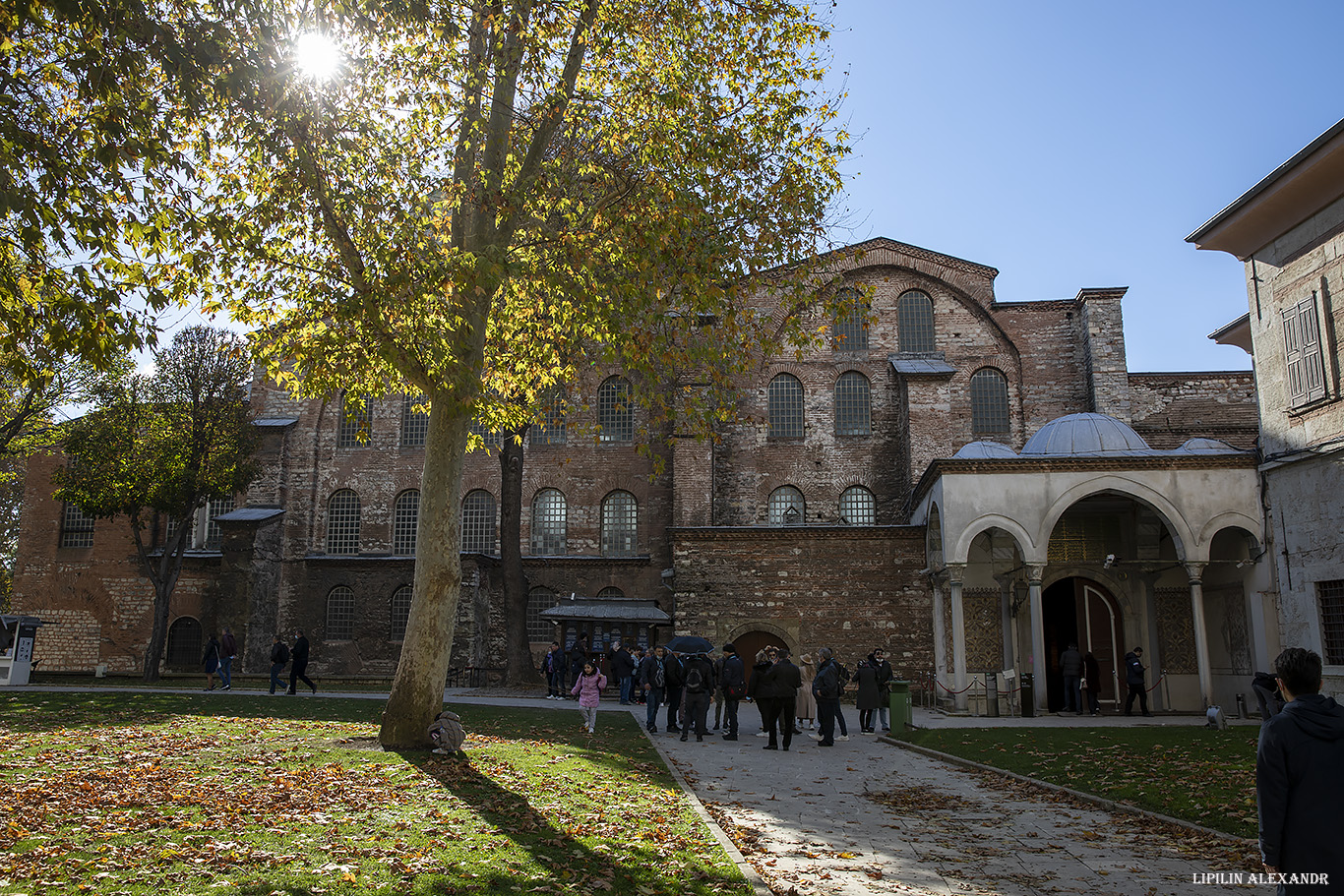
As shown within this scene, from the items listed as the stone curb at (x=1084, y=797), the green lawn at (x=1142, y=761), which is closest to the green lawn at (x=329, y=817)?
the stone curb at (x=1084, y=797)

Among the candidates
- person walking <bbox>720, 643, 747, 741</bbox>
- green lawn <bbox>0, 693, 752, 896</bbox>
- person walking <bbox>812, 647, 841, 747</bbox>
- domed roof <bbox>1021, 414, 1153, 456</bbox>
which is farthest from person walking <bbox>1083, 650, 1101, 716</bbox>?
green lawn <bbox>0, 693, 752, 896</bbox>

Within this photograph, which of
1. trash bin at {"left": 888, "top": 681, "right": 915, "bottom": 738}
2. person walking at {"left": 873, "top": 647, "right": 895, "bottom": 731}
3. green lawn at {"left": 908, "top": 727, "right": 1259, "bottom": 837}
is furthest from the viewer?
person walking at {"left": 873, "top": 647, "right": 895, "bottom": 731}

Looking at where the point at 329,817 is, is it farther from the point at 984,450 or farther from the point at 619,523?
the point at 619,523

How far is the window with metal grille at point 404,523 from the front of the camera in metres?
31.4

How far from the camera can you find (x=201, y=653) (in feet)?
97.2

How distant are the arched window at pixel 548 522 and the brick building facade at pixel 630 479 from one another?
0.07m

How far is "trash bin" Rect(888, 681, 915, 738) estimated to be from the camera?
1642 centimetres

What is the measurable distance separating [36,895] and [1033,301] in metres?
30.7

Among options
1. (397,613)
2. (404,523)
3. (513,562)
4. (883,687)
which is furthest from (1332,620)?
(404,523)

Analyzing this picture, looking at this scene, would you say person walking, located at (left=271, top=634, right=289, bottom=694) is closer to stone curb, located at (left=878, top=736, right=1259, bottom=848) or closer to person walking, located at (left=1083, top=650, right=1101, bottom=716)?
stone curb, located at (left=878, top=736, right=1259, bottom=848)

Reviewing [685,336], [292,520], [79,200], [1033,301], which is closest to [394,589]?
[292,520]

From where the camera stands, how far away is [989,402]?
30.5 meters

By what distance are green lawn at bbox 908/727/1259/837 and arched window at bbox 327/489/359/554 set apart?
2164cm

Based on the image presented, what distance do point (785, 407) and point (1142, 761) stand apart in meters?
20.1
